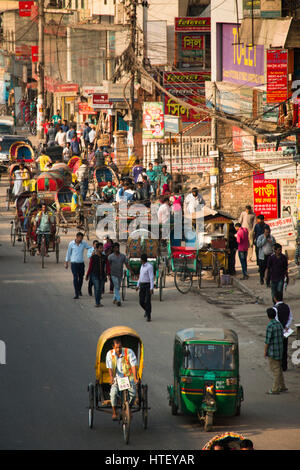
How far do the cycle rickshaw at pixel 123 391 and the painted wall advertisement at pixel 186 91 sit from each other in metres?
29.7

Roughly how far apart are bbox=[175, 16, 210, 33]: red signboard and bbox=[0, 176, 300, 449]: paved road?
21.9m

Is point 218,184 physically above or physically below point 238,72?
below

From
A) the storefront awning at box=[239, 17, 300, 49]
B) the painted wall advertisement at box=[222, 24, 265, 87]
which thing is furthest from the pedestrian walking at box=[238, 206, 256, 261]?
the painted wall advertisement at box=[222, 24, 265, 87]

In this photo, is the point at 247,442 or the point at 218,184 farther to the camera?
the point at 218,184

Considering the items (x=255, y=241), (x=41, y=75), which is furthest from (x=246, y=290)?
(x=41, y=75)

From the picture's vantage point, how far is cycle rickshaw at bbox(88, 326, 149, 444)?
1345 cm

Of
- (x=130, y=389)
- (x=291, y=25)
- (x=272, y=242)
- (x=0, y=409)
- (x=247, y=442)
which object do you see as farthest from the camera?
(x=291, y=25)

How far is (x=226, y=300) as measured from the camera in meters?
24.4

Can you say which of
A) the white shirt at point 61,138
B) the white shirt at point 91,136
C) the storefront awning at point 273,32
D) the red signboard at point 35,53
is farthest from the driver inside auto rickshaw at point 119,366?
the red signboard at point 35,53

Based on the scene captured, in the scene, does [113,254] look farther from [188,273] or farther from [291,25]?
[291,25]

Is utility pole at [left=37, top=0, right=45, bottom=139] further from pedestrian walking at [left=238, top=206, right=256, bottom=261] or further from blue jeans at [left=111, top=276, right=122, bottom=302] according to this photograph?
blue jeans at [left=111, top=276, right=122, bottom=302]

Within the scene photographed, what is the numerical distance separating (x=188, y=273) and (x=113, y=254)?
9.62ft
